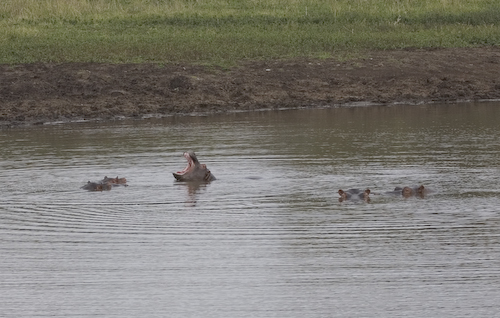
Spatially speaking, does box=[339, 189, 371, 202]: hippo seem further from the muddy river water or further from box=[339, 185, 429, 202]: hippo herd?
the muddy river water

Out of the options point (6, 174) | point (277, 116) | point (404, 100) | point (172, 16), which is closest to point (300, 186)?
point (6, 174)

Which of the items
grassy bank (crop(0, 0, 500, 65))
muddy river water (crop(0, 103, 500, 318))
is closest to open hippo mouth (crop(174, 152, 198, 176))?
muddy river water (crop(0, 103, 500, 318))

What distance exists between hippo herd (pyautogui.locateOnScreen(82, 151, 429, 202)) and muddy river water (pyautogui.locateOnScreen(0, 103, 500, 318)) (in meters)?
0.12

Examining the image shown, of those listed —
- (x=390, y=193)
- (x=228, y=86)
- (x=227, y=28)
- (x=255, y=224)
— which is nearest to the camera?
(x=255, y=224)

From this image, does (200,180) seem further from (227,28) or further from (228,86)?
(227,28)

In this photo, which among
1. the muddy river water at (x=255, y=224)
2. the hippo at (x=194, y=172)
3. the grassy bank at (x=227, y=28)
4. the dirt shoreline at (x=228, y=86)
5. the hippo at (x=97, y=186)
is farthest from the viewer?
the grassy bank at (x=227, y=28)

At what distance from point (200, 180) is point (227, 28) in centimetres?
1138

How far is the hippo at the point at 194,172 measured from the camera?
12641mm

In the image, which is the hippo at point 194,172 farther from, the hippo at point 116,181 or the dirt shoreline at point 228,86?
the dirt shoreline at point 228,86

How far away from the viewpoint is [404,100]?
2025 cm

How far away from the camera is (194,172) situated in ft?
41.6

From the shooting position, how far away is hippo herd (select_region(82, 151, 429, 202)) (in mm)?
11414

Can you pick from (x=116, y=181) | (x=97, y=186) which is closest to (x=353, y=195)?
(x=116, y=181)

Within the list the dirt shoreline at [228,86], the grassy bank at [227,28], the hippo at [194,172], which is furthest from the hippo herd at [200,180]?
the grassy bank at [227,28]
